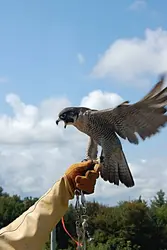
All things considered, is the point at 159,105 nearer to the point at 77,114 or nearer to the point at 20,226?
the point at 77,114

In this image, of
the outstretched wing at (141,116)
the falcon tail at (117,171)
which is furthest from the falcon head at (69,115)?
the falcon tail at (117,171)

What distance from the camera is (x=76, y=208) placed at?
330cm

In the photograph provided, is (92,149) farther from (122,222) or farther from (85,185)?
(122,222)

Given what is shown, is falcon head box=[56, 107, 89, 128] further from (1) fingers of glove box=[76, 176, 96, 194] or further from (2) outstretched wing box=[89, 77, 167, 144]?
(1) fingers of glove box=[76, 176, 96, 194]

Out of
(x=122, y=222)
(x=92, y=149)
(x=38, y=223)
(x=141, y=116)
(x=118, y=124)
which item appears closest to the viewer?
(x=38, y=223)

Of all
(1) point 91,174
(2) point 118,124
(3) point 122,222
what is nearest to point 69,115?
(2) point 118,124

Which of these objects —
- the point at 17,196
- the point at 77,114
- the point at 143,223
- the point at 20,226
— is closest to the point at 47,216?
the point at 20,226

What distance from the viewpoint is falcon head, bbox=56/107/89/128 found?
448 centimetres

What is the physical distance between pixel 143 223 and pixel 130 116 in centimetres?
3499

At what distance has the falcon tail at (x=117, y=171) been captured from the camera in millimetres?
4173

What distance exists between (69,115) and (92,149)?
14.2 inches

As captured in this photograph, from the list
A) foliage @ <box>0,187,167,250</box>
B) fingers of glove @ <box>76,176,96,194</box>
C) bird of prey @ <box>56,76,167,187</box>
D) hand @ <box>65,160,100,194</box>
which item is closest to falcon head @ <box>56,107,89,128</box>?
bird of prey @ <box>56,76,167,187</box>

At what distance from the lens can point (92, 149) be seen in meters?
4.73

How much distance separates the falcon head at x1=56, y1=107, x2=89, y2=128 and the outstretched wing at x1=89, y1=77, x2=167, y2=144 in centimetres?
11
